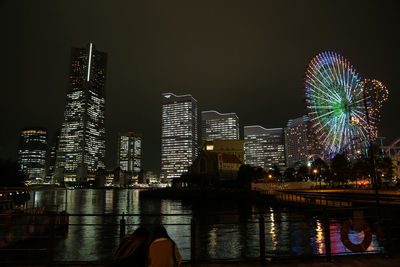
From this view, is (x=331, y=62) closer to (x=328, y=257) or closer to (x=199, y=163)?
(x=328, y=257)

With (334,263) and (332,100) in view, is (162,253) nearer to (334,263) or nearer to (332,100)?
(334,263)

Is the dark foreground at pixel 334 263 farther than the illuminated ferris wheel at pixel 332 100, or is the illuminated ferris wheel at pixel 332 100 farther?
the illuminated ferris wheel at pixel 332 100

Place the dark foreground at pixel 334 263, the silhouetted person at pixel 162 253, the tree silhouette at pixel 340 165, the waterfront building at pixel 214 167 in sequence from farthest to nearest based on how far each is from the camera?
the waterfront building at pixel 214 167, the tree silhouette at pixel 340 165, the dark foreground at pixel 334 263, the silhouetted person at pixel 162 253

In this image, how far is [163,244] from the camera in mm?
6070

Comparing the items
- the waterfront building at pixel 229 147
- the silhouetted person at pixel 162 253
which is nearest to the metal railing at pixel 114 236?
the silhouetted person at pixel 162 253

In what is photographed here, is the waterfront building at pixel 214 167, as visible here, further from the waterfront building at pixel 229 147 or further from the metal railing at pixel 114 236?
the metal railing at pixel 114 236

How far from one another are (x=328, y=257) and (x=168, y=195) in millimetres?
108678

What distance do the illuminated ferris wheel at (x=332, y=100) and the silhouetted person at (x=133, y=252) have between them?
2556 inches

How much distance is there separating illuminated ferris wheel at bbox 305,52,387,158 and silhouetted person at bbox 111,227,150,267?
6493 centimetres

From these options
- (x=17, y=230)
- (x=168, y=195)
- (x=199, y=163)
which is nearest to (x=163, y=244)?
(x=17, y=230)

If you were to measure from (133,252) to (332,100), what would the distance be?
66.6m

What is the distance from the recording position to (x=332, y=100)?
6384 cm

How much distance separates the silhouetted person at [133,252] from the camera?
5.74 meters

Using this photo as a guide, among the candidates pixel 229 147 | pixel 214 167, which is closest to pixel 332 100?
pixel 214 167
